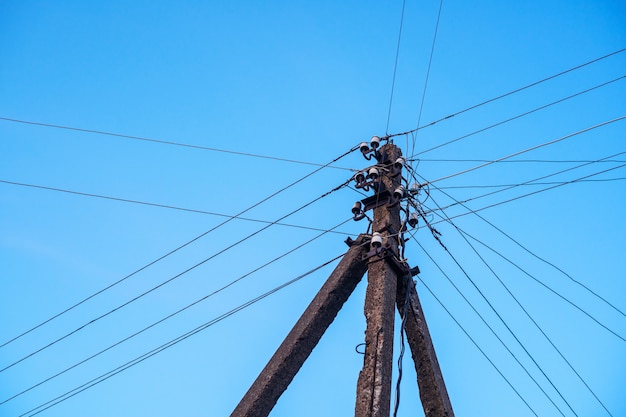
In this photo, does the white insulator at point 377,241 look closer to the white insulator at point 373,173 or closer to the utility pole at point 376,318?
the utility pole at point 376,318

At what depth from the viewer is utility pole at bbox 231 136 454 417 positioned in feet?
14.8

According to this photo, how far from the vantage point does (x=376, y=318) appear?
4.83 meters

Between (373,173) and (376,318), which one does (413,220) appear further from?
(376,318)

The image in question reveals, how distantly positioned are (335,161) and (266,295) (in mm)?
2071

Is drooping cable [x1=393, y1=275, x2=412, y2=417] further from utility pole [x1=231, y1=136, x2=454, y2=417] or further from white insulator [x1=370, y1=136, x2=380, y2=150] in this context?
white insulator [x1=370, y1=136, x2=380, y2=150]

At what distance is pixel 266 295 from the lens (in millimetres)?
6484

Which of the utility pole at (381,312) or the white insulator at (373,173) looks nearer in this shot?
the utility pole at (381,312)

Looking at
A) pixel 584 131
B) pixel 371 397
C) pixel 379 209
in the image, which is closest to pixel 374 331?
A: pixel 371 397

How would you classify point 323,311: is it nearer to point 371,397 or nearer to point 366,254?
point 366,254

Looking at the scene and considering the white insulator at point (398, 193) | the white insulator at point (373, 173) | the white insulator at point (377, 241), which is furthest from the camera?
the white insulator at point (373, 173)

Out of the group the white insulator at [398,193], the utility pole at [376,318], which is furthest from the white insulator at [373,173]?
the white insulator at [398,193]

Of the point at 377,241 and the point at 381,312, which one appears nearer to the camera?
the point at 381,312

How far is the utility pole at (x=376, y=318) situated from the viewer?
452cm

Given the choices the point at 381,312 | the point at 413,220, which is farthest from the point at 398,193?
the point at 381,312
